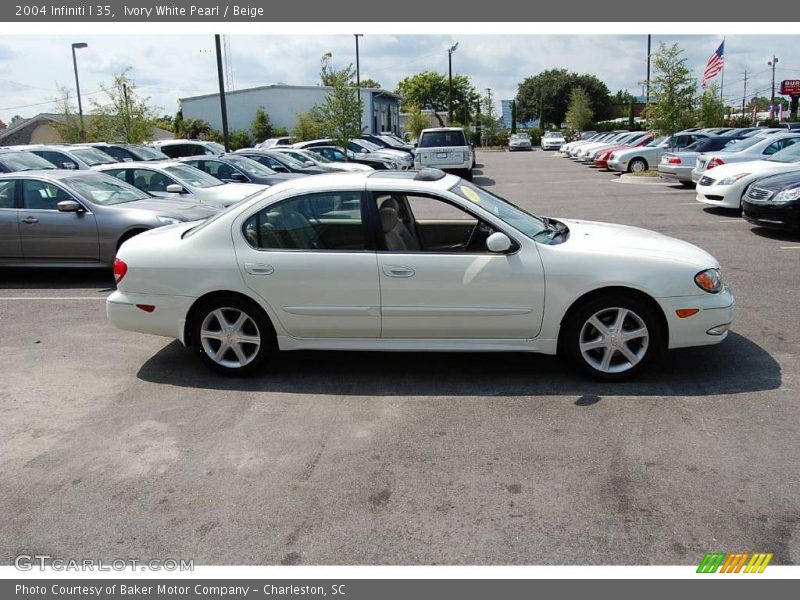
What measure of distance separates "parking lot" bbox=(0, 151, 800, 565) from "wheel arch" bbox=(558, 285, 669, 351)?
0.48 metres

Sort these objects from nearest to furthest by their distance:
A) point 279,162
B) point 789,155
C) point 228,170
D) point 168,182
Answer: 1. point 168,182
2. point 789,155
3. point 228,170
4. point 279,162

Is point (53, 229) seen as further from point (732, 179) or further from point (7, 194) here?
point (732, 179)

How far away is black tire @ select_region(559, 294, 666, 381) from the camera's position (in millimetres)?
5371

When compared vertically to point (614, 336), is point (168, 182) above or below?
above

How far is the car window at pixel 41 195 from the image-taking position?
9.68 m

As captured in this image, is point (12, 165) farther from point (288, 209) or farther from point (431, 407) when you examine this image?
point (431, 407)

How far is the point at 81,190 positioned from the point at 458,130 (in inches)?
677

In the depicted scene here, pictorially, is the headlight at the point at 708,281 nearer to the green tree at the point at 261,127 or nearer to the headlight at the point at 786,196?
the headlight at the point at 786,196

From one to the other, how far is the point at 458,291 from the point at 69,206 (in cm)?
622

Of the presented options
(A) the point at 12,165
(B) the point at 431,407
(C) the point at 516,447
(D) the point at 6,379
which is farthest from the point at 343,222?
(A) the point at 12,165

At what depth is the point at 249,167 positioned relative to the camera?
54.3ft

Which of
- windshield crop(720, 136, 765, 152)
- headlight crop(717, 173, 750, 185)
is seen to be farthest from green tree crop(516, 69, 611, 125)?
headlight crop(717, 173, 750, 185)

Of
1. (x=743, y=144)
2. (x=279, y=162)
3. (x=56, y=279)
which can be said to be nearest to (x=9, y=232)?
(x=56, y=279)

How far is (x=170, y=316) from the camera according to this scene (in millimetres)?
5809
